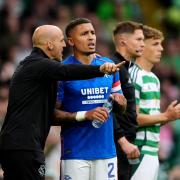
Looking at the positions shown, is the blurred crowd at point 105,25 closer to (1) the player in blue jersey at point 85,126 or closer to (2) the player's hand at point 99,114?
(1) the player in blue jersey at point 85,126

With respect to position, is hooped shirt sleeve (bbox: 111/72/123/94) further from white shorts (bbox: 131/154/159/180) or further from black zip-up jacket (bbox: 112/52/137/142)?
white shorts (bbox: 131/154/159/180)

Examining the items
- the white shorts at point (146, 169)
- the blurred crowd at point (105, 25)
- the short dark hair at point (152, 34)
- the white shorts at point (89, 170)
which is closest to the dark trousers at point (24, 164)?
the white shorts at point (89, 170)

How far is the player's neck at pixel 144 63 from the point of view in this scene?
446 inches

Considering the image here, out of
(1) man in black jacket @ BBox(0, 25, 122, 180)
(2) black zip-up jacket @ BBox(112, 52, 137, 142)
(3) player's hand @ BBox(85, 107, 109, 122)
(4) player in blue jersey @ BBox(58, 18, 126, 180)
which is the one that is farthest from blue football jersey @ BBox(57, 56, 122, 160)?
(2) black zip-up jacket @ BBox(112, 52, 137, 142)

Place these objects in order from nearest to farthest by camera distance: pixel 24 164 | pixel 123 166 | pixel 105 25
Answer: pixel 24 164 → pixel 123 166 → pixel 105 25


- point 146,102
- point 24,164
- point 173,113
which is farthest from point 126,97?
point 24,164

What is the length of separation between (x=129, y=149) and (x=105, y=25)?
9.33 metres

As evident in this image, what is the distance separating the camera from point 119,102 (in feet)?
32.9

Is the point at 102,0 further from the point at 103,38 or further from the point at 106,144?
the point at 106,144

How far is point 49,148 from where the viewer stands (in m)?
13.6

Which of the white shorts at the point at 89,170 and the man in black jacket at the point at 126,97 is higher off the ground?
the man in black jacket at the point at 126,97

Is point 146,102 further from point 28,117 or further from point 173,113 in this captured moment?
point 28,117

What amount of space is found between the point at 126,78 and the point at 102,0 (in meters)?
9.54

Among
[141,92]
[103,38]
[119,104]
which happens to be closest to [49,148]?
[141,92]
